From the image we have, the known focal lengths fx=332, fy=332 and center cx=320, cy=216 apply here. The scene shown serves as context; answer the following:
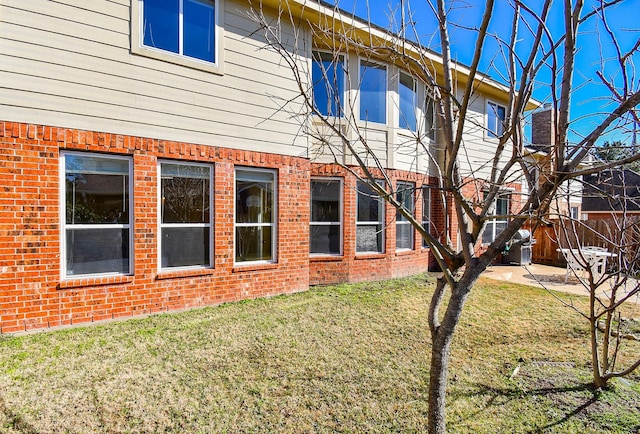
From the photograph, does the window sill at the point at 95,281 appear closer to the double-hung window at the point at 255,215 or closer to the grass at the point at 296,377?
the grass at the point at 296,377

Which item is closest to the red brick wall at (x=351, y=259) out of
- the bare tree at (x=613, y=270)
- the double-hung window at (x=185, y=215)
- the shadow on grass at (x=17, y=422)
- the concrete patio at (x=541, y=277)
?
the double-hung window at (x=185, y=215)

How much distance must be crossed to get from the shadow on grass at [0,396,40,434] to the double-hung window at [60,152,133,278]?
2.41m

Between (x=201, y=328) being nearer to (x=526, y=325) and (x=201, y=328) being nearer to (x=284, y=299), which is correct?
(x=284, y=299)

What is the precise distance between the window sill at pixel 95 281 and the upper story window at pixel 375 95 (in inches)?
252

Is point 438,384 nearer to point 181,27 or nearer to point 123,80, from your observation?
point 123,80

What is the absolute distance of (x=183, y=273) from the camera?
5906 millimetres

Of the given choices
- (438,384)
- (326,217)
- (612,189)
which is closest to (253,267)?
(326,217)

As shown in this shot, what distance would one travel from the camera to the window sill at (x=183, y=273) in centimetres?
571

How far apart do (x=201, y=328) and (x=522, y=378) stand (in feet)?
14.2

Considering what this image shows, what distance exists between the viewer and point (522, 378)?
12.5 feet

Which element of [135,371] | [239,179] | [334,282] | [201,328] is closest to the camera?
[135,371]

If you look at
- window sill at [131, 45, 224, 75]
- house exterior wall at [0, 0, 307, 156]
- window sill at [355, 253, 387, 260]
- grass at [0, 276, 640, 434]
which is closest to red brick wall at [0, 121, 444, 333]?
house exterior wall at [0, 0, 307, 156]

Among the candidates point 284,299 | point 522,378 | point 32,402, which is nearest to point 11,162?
point 32,402

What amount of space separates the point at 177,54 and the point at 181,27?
1.63ft
